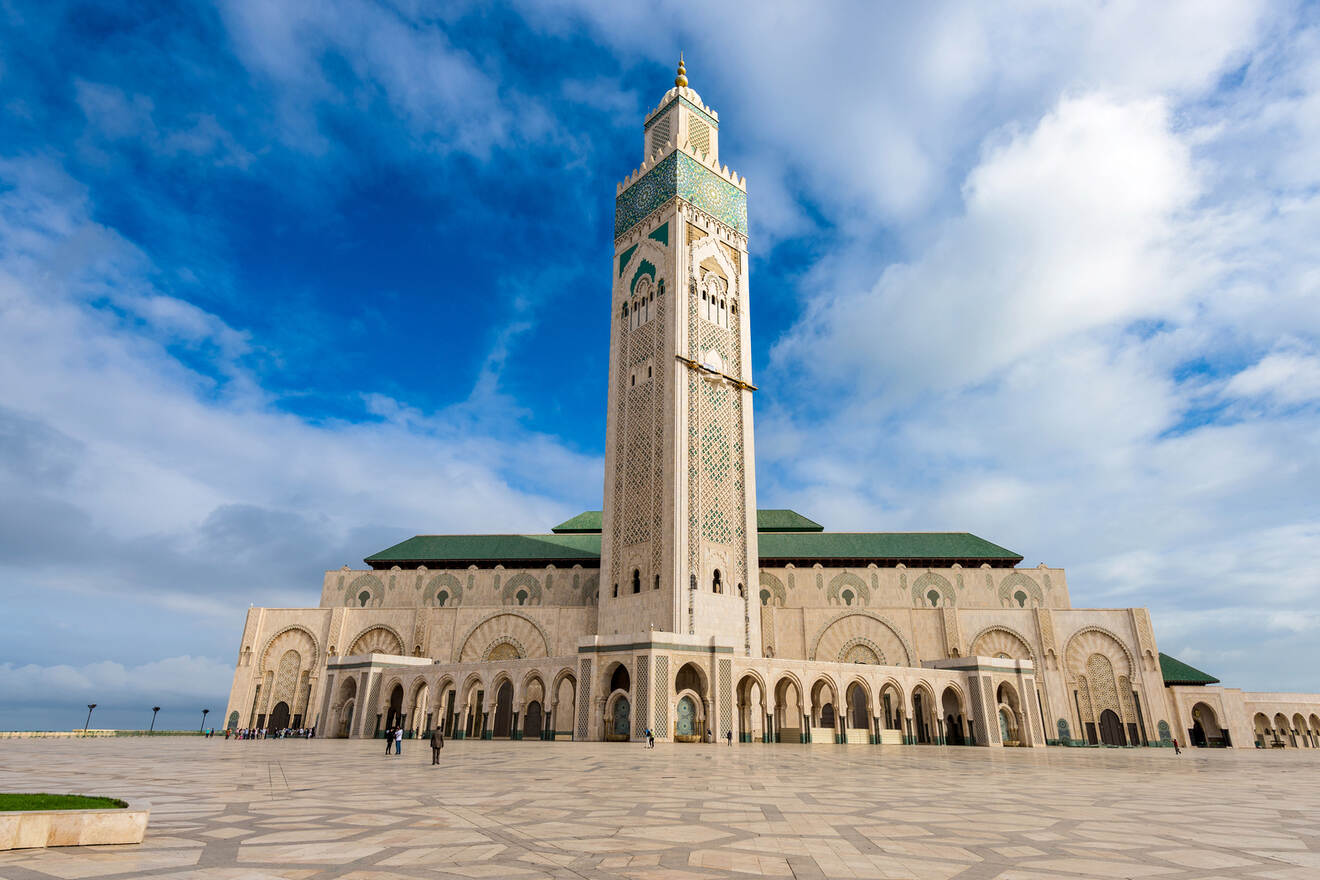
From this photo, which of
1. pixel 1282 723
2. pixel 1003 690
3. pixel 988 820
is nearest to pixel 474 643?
pixel 1003 690

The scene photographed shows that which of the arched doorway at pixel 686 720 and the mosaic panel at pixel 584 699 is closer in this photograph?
the arched doorway at pixel 686 720

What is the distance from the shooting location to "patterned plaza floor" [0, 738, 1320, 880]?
379 cm

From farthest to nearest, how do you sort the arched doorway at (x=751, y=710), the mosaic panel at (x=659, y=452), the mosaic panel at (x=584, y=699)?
1. the mosaic panel at (x=659, y=452)
2. the arched doorway at (x=751, y=710)
3. the mosaic panel at (x=584, y=699)

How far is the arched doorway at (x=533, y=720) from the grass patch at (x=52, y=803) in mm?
29611

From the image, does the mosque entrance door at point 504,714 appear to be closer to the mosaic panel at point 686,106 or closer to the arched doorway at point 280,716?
the arched doorway at point 280,716

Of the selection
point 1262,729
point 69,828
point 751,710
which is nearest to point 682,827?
point 69,828

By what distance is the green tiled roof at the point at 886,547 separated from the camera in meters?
37.6

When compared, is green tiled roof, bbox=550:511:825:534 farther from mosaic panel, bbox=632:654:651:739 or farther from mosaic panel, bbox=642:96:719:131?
mosaic panel, bbox=642:96:719:131

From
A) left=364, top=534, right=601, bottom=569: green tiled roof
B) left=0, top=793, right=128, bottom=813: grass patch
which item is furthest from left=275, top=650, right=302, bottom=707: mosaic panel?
left=0, top=793, right=128, bottom=813: grass patch

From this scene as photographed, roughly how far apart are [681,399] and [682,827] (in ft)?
→ 87.5

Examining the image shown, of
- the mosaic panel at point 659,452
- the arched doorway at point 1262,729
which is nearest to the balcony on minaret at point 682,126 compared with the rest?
the mosaic panel at point 659,452

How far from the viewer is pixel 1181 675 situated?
37.4 m

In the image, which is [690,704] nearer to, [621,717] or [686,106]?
[621,717]

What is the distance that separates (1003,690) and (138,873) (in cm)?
3369
